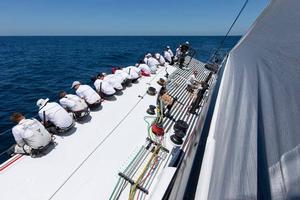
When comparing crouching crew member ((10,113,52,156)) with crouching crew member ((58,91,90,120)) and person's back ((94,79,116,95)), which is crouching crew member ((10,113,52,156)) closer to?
crouching crew member ((58,91,90,120))

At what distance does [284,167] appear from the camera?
2.94 feet

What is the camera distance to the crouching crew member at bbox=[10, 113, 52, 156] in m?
4.32

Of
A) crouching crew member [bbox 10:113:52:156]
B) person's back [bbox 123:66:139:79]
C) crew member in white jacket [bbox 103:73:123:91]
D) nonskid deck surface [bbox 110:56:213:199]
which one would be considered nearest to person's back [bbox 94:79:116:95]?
crew member in white jacket [bbox 103:73:123:91]

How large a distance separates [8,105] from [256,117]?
495 inches

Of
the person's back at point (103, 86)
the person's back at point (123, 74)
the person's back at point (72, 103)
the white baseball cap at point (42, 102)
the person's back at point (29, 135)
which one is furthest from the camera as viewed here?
the person's back at point (123, 74)

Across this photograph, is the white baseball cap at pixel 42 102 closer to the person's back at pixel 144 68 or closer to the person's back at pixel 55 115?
the person's back at pixel 55 115

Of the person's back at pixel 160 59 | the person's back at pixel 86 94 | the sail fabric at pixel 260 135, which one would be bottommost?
the person's back at pixel 160 59

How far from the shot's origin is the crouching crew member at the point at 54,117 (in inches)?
204

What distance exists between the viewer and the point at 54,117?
520 cm

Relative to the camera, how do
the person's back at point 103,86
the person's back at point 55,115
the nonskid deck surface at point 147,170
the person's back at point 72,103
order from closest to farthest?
the nonskid deck surface at point 147,170
the person's back at point 55,115
the person's back at point 72,103
the person's back at point 103,86

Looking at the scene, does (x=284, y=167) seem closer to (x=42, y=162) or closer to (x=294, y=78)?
(x=294, y=78)

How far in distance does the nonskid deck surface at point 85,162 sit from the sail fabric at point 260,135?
10.9ft

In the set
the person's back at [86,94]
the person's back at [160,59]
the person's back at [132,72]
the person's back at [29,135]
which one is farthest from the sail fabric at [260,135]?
the person's back at [160,59]

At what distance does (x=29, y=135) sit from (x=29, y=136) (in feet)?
0.08
